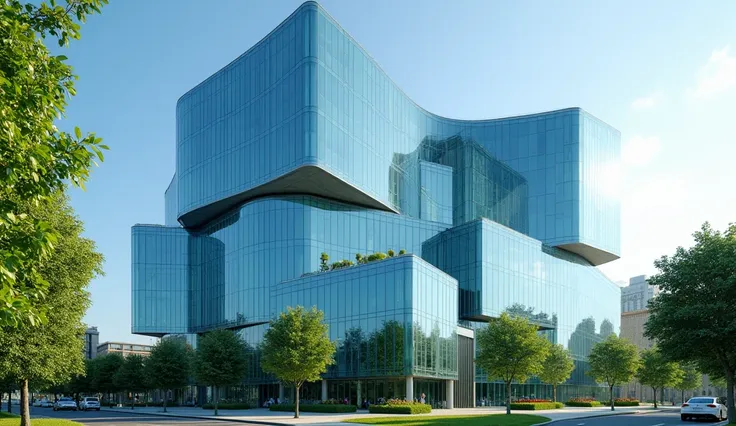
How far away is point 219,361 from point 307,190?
2417 cm

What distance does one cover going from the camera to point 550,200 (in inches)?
3676

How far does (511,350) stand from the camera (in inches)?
2023

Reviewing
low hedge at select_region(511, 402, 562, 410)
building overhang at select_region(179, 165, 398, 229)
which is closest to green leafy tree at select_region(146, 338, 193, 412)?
building overhang at select_region(179, 165, 398, 229)

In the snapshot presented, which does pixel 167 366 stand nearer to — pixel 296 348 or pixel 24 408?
pixel 296 348

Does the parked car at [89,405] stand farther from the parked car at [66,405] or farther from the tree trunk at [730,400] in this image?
the tree trunk at [730,400]

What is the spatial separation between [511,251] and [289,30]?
38.8 m

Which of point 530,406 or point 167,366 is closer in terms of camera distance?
point 530,406

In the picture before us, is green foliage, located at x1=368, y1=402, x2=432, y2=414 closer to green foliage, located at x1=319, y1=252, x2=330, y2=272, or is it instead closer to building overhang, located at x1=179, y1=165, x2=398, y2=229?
green foliage, located at x1=319, y1=252, x2=330, y2=272

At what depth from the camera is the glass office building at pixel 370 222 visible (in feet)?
207

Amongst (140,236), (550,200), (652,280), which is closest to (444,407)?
(652,280)

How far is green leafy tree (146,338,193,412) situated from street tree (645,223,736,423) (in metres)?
51.5

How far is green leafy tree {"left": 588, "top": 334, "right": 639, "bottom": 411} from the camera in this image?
234ft

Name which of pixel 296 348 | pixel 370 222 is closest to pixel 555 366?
pixel 370 222

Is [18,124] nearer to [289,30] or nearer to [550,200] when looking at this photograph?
[289,30]
